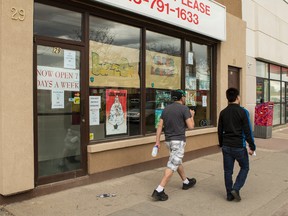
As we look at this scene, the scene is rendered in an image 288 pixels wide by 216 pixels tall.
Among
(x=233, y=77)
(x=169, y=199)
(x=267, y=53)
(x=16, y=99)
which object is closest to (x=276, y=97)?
(x=267, y=53)

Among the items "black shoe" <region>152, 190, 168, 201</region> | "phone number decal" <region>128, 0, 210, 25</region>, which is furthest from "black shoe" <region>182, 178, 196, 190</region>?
"phone number decal" <region>128, 0, 210, 25</region>

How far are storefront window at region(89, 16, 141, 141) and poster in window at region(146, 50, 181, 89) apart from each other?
440 millimetres

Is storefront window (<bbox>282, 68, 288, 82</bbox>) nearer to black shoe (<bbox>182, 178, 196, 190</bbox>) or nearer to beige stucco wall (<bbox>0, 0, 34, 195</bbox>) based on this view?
black shoe (<bbox>182, 178, 196, 190</bbox>)

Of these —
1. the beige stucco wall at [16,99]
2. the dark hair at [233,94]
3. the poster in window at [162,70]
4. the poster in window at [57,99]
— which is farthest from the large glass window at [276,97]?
the beige stucco wall at [16,99]

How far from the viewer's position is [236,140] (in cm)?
521

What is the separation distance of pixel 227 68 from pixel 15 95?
6.90m

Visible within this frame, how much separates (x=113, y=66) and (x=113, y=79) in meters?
0.26

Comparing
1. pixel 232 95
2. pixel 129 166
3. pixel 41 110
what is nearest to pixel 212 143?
pixel 129 166

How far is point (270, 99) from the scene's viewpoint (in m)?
15.1

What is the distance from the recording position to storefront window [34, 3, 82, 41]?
5312 mm

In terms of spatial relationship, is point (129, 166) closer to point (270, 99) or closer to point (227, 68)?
point (227, 68)

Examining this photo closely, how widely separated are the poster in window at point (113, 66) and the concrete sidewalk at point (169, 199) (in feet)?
6.18

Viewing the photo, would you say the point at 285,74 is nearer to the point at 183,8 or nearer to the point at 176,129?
the point at 183,8

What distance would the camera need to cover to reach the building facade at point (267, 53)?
12.5m
